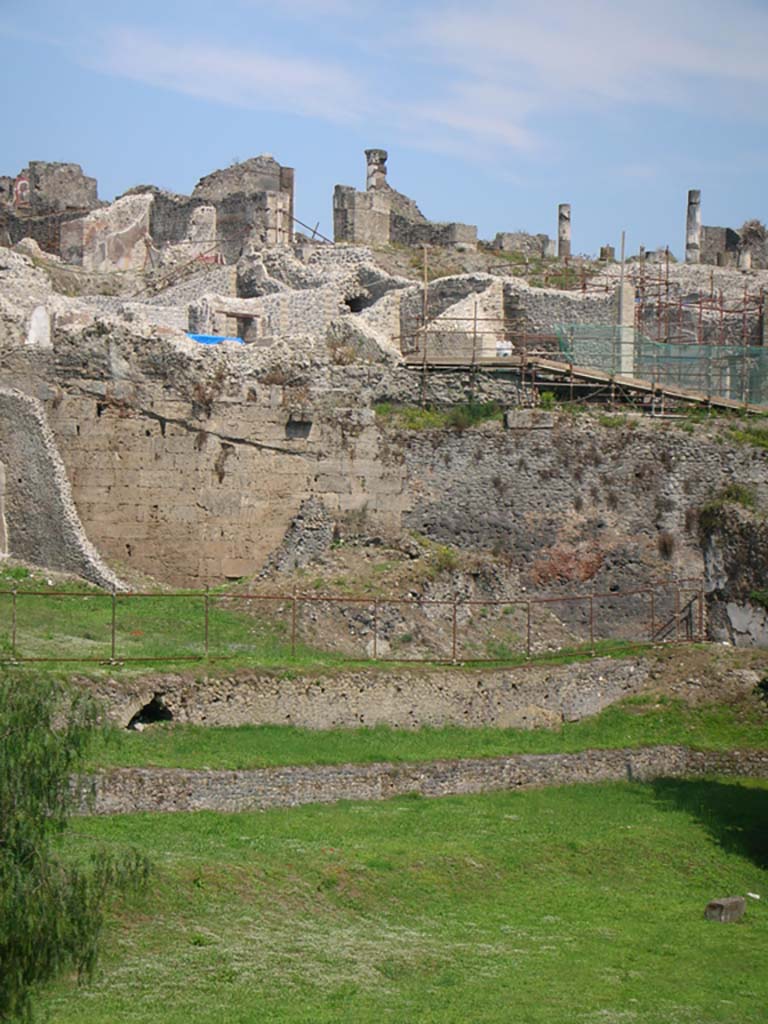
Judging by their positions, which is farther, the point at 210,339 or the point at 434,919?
the point at 210,339

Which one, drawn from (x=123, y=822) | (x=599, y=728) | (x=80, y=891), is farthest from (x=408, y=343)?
(x=80, y=891)

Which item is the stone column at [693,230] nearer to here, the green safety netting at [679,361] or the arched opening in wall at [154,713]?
the green safety netting at [679,361]

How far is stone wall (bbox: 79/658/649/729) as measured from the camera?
86.7 ft

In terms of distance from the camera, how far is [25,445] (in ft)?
107

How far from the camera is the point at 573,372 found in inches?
1421

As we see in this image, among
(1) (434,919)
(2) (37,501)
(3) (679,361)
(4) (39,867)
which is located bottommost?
(1) (434,919)

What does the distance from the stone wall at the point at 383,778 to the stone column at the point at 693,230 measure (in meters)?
21.4

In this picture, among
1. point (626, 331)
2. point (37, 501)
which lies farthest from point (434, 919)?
point (626, 331)

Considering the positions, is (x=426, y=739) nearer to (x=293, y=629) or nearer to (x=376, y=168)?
(x=293, y=629)

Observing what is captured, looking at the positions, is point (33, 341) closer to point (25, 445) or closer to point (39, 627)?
point (25, 445)

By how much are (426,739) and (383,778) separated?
7.12ft

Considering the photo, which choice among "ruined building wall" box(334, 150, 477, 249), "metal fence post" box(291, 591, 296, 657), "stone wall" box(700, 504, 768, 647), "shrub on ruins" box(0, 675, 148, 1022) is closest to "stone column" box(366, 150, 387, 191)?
"ruined building wall" box(334, 150, 477, 249)

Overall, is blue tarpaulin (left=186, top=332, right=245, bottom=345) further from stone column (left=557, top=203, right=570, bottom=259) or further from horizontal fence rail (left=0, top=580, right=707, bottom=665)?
stone column (left=557, top=203, right=570, bottom=259)

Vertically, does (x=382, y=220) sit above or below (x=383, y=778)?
above
